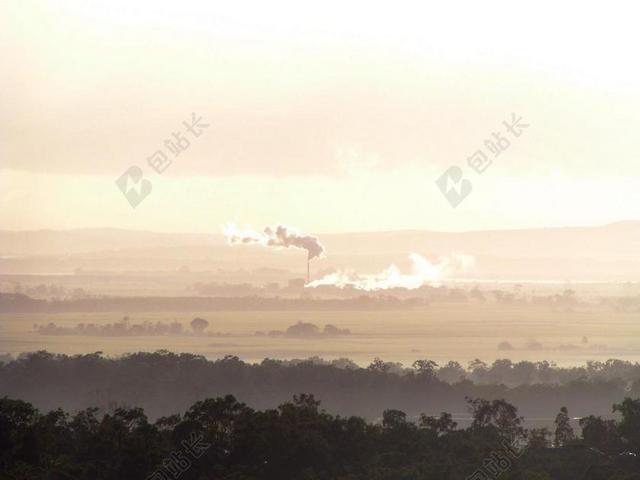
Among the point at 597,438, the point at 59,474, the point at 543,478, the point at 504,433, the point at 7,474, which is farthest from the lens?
the point at 504,433

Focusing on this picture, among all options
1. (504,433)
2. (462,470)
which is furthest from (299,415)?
(504,433)

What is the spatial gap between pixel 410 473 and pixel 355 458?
31.5 feet

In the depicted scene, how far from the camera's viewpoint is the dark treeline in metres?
101

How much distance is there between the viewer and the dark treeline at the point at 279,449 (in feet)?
332

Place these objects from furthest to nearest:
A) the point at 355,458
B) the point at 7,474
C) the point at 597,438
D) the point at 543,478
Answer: the point at 597,438 < the point at 355,458 < the point at 543,478 < the point at 7,474

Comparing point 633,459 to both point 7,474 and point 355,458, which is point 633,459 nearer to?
point 355,458

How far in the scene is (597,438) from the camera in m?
120

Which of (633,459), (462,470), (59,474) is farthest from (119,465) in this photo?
(633,459)

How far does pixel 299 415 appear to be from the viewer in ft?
376

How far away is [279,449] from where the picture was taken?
355 feet

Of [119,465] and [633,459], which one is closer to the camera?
[119,465]

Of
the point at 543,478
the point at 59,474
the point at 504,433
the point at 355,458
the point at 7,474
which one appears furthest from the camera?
the point at 504,433

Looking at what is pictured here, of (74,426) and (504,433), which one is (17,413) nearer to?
(74,426)

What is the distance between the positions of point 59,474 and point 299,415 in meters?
22.8
